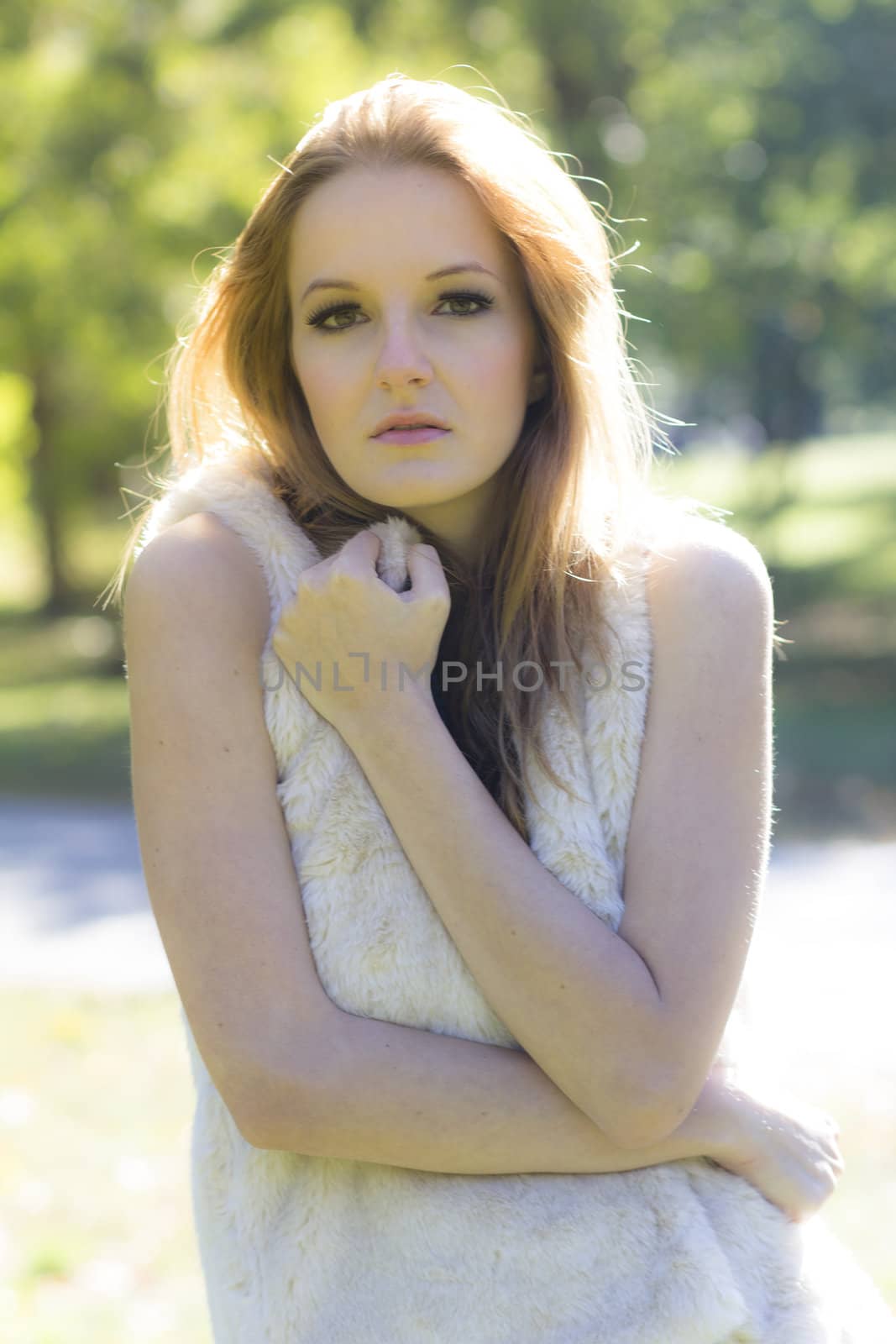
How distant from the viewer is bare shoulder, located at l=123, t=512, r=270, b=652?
1.69 metres

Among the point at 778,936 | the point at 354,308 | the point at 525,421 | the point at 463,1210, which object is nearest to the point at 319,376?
the point at 354,308

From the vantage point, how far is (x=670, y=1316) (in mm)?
1541

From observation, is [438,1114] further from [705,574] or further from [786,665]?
[786,665]

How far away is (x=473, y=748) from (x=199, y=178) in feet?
29.1

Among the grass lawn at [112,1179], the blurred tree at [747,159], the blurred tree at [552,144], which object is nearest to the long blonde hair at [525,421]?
the grass lawn at [112,1179]

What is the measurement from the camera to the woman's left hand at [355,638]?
5.65 feet

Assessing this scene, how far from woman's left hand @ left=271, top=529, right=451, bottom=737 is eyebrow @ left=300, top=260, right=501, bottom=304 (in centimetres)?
34

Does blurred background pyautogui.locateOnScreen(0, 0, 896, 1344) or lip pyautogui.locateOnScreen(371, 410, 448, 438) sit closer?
lip pyautogui.locateOnScreen(371, 410, 448, 438)

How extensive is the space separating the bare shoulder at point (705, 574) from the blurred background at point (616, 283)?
3.28 m

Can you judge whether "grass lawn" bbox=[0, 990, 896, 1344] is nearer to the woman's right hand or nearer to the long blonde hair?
the woman's right hand

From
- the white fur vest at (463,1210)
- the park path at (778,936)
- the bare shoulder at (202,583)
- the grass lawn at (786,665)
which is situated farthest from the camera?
the grass lawn at (786,665)

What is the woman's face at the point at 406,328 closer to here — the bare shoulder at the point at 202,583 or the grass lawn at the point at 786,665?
the bare shoulder at the point at 202,583

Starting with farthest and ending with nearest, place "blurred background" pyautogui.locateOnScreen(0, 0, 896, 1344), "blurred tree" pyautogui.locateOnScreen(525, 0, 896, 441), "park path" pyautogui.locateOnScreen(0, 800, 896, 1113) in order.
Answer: "blurred tree" pyautogui.locateOnScreen(525, 0, 896, 441), "blurred background" pyautogui.locateOnScreen(0, 0, 896, 1344), "park path" pyautogui.locateOnScreen(0, 800, 896, 1113)

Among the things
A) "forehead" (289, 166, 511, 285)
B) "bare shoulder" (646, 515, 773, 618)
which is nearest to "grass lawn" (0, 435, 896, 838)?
"bare shoulder" (646, 515, 773, 618)
